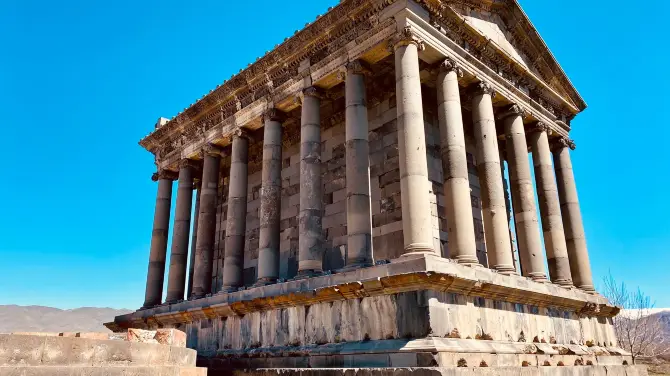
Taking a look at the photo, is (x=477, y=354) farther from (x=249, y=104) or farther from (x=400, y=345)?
(x=249, y=104)

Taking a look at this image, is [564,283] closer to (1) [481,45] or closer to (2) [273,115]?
(1) [481,45]

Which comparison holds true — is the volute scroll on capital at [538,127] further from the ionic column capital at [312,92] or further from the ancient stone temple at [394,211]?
the ionic column capital at [312,92]

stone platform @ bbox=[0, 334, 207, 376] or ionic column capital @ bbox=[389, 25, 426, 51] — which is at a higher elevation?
ionic column capital @ bbox=[389, 25, 426, 51]

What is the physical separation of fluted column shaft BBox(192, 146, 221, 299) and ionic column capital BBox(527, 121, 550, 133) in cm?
1268

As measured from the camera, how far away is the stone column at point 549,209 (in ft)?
57.7

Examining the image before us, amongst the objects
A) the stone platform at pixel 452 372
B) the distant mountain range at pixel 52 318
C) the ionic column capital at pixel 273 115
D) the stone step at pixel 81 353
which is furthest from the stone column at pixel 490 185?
the distant mountain range at pixel 52 318

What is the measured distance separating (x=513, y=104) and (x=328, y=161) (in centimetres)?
691

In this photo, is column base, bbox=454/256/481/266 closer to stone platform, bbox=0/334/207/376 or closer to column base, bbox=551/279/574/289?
column base, bbox=551/279/574/289

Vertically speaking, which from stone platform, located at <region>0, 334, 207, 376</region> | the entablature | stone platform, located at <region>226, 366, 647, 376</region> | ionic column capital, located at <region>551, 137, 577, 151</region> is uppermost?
the entablature

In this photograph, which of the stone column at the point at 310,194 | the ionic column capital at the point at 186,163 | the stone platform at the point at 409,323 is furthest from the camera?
the ionic column capital at the point at 186,163

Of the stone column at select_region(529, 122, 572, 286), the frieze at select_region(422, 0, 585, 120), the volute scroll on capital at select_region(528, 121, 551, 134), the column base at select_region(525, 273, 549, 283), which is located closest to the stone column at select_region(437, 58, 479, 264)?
the frieze at select_region(422, 0, 585, 120)

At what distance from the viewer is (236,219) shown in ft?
61.5

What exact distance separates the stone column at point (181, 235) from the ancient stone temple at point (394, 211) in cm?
8

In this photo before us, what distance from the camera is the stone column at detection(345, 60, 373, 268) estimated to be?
45.1ft
